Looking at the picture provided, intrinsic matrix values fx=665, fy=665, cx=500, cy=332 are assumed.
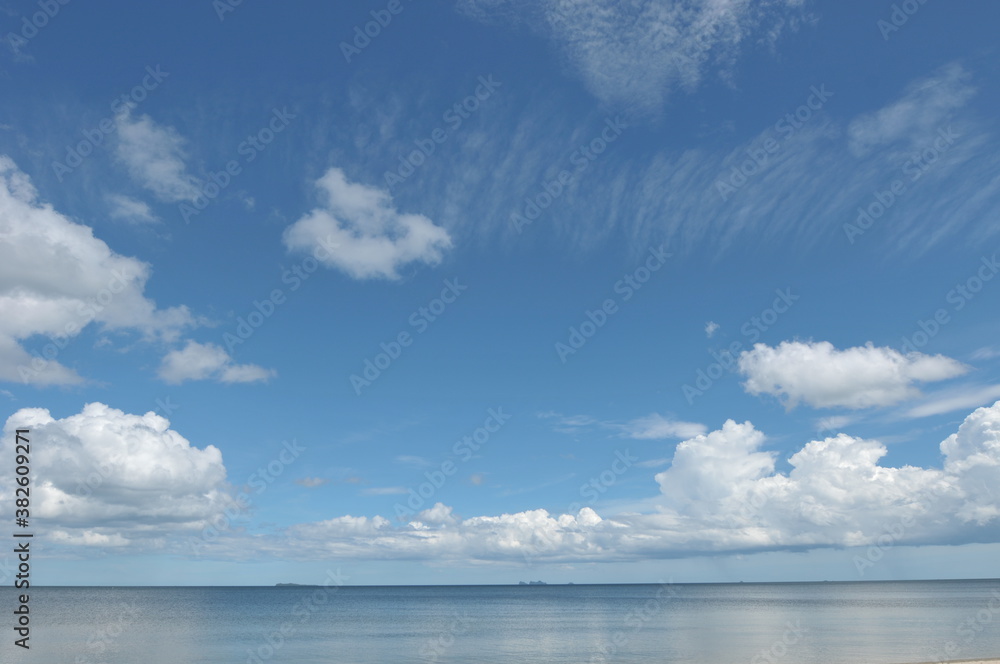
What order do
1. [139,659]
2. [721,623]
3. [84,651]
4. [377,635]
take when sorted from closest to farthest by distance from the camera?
[139,659] → [84,651] → [377,635] → [721,623]

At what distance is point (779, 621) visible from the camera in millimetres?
102125

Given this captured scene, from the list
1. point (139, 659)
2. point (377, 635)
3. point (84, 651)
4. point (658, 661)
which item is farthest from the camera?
point (377, 635)

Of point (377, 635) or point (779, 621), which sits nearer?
point (377, 635)

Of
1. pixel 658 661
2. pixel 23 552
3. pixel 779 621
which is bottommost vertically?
pixel 779 621

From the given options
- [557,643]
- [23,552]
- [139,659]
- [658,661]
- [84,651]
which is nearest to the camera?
[23,552]

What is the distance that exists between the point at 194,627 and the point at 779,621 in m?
88.8

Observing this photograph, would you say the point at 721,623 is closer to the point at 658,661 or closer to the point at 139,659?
the point at 658,661

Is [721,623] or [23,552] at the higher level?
[23,552]

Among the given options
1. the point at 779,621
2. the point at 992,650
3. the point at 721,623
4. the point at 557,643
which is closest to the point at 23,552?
the point at 557,643

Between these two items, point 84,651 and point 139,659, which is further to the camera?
point 84,651

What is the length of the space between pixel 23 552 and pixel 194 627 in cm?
7708

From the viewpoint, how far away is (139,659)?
59219 mm

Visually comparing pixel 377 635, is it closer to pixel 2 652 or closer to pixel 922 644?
pixel 2 652

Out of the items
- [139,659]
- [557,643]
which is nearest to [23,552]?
[139,659]
